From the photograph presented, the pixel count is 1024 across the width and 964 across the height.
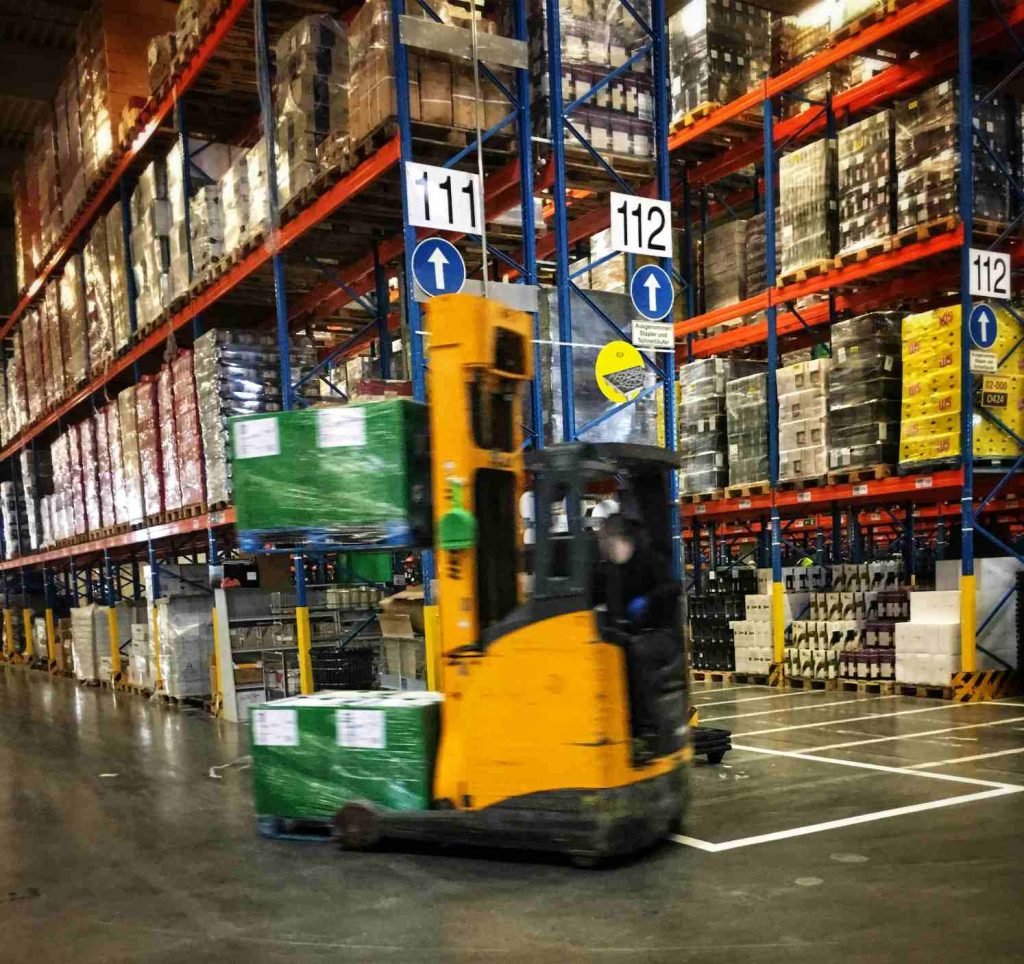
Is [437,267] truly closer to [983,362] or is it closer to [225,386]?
[225,386]

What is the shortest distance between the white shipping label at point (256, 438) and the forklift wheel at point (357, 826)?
1.82 metres

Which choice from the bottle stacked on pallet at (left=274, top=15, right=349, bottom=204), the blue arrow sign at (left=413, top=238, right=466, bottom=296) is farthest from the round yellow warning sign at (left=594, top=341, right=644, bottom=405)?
A: the bottle stacked on pallet at (left=274, top=15, right=349, bottom=204)

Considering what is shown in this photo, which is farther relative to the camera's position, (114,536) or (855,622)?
(114,536)

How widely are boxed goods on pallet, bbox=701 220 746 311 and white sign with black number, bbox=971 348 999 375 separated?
4161 millimetres

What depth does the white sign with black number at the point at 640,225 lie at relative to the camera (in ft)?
23.9

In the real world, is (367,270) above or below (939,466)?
above

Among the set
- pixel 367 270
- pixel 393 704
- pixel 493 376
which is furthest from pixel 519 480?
pixel 367 270

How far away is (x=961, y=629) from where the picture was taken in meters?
9.06

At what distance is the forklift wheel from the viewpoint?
15.7 feet

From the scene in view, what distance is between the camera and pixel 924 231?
935 centimetres

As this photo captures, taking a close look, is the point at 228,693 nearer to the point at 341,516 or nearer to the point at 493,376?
the point at 341,516

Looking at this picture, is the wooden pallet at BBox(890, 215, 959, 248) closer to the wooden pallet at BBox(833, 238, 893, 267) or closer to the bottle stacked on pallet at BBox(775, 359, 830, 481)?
the wooden pallet at BBox(833, 238, 893, 267)

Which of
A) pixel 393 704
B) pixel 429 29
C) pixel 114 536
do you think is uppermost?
pixel 429 29

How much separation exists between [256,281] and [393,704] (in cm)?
719
